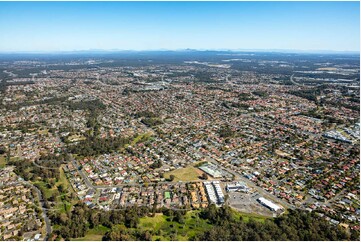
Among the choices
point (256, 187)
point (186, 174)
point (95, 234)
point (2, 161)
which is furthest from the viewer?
point (2, 161)

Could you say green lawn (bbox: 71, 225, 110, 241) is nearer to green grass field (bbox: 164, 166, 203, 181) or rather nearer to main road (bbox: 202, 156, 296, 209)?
green grass field (bbox: 164, 166, 203, 181)

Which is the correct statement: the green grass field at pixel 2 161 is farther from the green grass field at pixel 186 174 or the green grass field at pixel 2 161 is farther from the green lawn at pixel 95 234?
the green grass field at pixel 186 174

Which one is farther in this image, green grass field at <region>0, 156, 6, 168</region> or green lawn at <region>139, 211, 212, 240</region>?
green grass field at <region>0, 156, 6, 168</region>

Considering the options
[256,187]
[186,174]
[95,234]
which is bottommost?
[95,234]

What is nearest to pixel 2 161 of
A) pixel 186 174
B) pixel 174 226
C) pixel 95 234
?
pixel 95 234

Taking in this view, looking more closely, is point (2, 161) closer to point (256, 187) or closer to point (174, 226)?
point (174, 226)

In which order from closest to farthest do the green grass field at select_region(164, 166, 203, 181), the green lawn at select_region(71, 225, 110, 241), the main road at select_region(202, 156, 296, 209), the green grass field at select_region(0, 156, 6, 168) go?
the green lawn at select_region(71, 225, 110, 241)
the main road at select_region(202, 156, 296, 209)
the green grass field at select_region(164, 166, 203, 181)
the green grass field at select_region(0, 156, 6, 168)

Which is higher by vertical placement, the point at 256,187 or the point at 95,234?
the point at 256,187

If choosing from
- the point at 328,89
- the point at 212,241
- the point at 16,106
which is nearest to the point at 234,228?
the point at 212,241

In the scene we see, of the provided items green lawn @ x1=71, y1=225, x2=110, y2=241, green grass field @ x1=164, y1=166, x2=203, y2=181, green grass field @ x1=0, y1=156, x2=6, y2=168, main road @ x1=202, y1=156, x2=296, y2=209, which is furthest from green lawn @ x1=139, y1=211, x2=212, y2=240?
green grass field @ x1=0, y1=156, x2=6, y2=168
